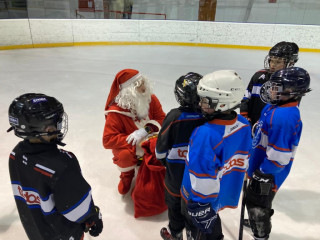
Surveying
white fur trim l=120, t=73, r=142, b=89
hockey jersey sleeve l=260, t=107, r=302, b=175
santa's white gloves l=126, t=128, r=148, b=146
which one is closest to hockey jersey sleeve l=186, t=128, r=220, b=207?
hockey jersey sleeve l=260, t=107, r=302, b=175

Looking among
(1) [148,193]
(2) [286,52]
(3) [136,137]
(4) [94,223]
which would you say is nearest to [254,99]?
(2) [286,52]

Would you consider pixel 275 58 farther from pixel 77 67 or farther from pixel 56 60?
pixel 56 60

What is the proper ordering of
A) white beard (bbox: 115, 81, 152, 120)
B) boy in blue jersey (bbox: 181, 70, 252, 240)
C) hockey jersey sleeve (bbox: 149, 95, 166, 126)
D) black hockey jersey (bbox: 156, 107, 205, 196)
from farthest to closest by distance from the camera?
hockey jersey sleeve (bbox: 149, 95, 166, 126) → white beard (bbox: 115, 81, 152, 120) → black hockey jersey (bbox: 156, 107, 205, 196) → boy in blue jersey (bbox: 181, 70, 252, 240)

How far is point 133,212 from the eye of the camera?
2066mm

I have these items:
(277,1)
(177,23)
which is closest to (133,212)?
(177,23)

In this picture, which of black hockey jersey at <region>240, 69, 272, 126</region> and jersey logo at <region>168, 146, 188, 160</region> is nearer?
jersey logo at <region>168, 146, 188, 160</region>

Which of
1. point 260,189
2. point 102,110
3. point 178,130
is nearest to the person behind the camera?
point 178,130

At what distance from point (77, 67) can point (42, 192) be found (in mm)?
5899

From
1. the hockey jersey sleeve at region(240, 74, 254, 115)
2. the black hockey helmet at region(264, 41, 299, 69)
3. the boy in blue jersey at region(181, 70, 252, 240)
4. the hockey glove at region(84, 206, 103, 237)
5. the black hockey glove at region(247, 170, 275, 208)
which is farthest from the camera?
the hockey jersey sleeve at region(240, 74, 254, 115)

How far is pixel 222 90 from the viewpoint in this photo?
3.50 ft

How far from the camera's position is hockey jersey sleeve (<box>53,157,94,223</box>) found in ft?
3.17

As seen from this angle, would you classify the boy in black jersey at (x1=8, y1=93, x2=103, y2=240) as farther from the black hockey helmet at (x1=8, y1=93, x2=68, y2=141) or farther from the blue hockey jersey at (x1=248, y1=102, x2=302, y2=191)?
the blue hockey jersey at (x1=248, y1=102, x2=302, y2=191)

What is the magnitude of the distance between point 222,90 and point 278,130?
1.59ft

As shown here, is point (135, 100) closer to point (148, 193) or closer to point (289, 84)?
point (148, 193)
